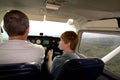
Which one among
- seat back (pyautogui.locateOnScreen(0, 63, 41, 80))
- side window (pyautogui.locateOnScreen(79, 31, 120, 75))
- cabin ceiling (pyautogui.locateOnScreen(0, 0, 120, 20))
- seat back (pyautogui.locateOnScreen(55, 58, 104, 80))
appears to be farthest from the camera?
side window (pyautogui.locateOnScreen(79, 31, 120, 75))

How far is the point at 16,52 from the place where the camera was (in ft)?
4.33

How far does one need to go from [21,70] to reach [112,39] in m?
1.81

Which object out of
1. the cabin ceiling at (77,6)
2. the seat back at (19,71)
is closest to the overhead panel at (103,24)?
the cabin ceiling at (77,6)

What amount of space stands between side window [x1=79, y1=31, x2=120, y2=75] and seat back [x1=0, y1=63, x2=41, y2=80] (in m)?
1.55

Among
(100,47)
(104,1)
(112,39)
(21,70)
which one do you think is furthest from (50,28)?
(21,70)

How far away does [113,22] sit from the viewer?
2359 millimetres

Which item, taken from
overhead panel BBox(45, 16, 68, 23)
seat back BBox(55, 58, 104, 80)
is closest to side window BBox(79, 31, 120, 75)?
overhead panel BBox(45, 16, 68, 23)

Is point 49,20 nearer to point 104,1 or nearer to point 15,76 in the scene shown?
point 104,1

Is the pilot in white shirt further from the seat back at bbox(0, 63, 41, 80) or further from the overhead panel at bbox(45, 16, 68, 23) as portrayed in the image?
the overhead panel at bbox(45, 16, 68, 23)

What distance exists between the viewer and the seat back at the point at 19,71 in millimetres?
1114

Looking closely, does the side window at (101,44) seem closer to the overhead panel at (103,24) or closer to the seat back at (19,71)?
the overhead panel at (103,24)

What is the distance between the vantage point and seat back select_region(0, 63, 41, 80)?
1.11m

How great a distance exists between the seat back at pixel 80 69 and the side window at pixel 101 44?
906 mm

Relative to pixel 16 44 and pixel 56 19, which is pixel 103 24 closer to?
pixel 56 19
